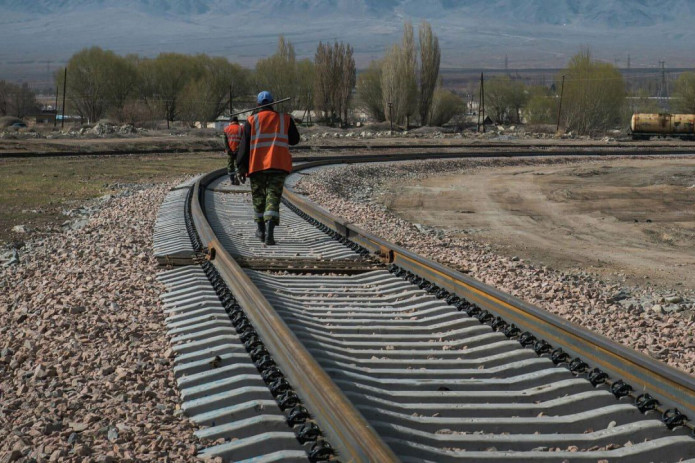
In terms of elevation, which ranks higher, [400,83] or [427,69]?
[427,69]

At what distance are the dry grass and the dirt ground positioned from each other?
21.5 feet

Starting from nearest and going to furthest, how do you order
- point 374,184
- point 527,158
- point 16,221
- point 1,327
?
point 1,327
point 16,221
point 374,184
point 527,158

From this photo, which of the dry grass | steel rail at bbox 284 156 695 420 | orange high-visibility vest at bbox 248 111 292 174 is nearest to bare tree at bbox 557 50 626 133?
the dry grass

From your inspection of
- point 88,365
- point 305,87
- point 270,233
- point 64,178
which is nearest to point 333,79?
point 305,87

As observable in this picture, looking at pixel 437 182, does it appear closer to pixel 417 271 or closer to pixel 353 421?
pixel 417 271

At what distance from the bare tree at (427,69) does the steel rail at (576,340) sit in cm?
7803

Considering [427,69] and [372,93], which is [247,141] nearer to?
[427,69]

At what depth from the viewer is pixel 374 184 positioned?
82.6ft

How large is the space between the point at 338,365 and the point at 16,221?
35.4ft

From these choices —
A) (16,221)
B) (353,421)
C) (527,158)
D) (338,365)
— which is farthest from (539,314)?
(527,158)

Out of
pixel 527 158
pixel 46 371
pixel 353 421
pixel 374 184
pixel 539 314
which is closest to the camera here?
pixel 353 421

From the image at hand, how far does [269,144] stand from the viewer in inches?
397

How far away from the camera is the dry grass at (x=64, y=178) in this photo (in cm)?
1550

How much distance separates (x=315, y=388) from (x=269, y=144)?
590 centimetres
